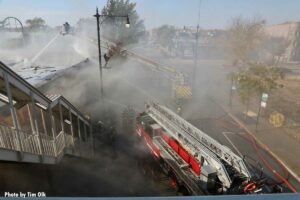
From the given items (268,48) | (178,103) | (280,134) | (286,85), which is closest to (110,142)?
(178,103)

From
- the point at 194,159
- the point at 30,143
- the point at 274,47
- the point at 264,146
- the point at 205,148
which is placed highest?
the point at 30,143

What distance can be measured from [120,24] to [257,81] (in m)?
25.5

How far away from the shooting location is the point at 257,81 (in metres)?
15.7

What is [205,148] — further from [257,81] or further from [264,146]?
[257,81]

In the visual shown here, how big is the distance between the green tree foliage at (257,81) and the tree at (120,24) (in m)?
21.8

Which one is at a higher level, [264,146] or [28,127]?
[28,127]

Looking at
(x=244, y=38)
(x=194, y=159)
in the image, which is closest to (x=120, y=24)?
(x=244, y=38)

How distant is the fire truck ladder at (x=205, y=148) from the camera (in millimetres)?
7074

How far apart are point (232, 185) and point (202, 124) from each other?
893cm

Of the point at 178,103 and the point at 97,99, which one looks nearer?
the point at 178,103

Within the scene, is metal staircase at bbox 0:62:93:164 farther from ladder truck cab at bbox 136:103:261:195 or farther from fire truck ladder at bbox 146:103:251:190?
fire truck ladder at bbox 146:103:251:190

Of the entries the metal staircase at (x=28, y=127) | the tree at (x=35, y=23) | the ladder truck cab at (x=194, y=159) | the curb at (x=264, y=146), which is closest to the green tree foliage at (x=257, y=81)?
the curb at (x=264, y=146)

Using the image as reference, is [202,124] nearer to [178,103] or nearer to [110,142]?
[178,103]

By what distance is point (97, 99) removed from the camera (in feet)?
61.8
